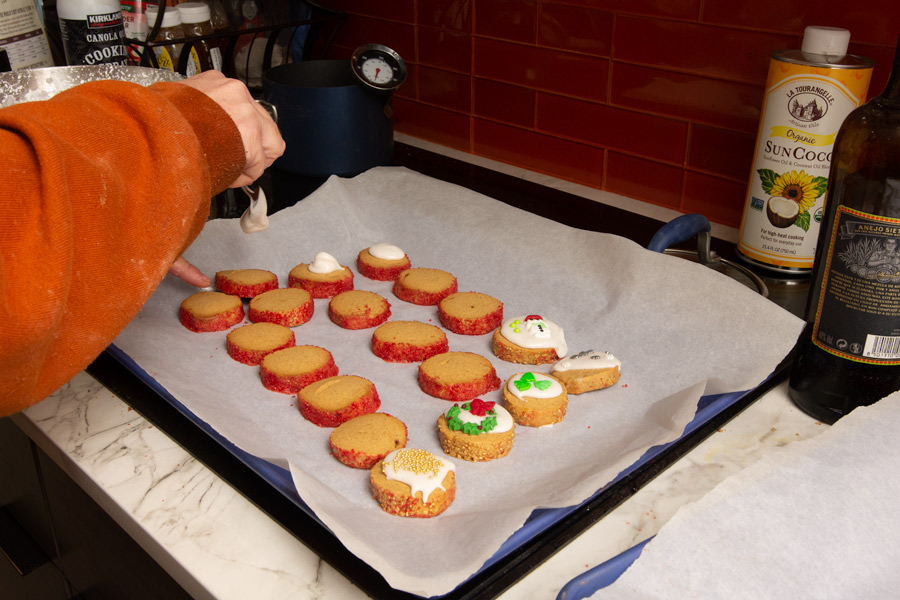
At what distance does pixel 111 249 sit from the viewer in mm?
636

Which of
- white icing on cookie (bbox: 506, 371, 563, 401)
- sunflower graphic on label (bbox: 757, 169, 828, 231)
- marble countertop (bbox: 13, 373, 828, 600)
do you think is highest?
sunflower graphic on label (bbox: 757, 169, 828, 231)

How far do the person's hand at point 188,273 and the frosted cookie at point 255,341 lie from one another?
114mm

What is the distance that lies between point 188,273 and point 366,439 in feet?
1.56

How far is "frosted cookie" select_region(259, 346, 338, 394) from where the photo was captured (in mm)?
978

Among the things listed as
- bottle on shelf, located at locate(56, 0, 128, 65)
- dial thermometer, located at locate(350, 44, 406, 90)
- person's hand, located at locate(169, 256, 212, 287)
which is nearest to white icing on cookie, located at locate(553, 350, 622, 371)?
person's hand, located at locate(169, 256, 212, 287)

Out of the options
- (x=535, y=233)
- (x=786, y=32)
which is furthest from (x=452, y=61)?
(x=786, y=32)

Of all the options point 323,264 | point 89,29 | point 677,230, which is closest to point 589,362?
point 677,230

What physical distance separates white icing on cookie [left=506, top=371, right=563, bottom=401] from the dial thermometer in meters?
0.69

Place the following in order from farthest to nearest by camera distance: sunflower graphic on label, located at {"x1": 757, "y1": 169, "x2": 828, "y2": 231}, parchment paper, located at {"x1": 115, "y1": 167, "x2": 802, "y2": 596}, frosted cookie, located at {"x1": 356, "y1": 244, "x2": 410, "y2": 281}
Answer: frosted cookie, located at {"x1": 356, "y1": 244, "x2": 410, "y2": 281} → sunflower graphic on label, located at {"x1": 757, "y1": 169, "x2": 828, "y2": 231} → parchment paper, located at {"x1": 115, "y1": 167, "x2": 802, "y2": 596}

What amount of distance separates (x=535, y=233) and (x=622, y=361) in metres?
0.29

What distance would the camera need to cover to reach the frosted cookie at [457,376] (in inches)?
37.8

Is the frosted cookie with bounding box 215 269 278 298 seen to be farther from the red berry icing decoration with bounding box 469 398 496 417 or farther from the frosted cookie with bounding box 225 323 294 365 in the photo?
the red berry icing decoration with bounding box 469 398 496 417

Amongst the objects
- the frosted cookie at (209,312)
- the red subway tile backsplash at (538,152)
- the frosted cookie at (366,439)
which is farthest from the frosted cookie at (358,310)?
the red subway tile backsplash at (538,152)

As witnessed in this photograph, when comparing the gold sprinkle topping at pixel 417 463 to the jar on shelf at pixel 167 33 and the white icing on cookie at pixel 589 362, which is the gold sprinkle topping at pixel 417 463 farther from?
the jar on shelf at pixel 167 33
